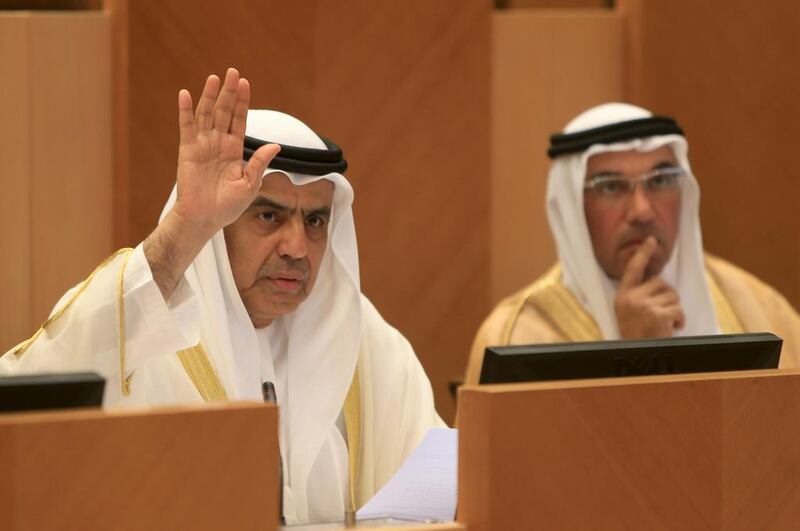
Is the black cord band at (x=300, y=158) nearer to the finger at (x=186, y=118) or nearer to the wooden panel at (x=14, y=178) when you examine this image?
the finger at (x=186, y=118)

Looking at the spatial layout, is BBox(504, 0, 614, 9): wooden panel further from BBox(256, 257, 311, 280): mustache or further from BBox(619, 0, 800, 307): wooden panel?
BBox(256, 257, 311, 280): mustache

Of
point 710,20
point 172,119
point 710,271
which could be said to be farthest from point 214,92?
point 710,20

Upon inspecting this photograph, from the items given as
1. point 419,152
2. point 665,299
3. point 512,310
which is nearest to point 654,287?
point 665,299

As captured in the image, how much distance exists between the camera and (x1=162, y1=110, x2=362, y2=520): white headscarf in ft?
10.8

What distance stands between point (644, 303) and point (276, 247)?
65.2 inches

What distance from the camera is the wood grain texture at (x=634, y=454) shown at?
7.42 feet

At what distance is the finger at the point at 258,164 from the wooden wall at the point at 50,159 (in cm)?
171

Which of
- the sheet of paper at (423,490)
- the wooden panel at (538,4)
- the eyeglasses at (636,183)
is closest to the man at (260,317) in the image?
the sheet of paper at (423,490)

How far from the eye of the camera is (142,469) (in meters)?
2.03

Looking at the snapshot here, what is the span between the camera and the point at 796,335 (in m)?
4.96

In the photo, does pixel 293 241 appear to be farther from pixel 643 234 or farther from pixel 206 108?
pixel 643 234

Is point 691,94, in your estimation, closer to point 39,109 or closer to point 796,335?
point 796,335

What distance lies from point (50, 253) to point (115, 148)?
1.34 ft

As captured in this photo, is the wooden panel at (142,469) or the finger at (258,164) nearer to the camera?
the wooden panel at (142,469)
